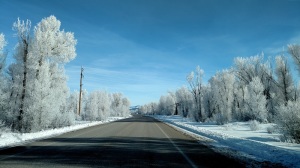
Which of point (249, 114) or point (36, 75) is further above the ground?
point (36, 75)

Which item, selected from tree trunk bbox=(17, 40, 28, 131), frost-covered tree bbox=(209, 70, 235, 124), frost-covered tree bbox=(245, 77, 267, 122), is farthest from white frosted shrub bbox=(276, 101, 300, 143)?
Result: frost-covered tree bbox=(209, 70, 235, 124)

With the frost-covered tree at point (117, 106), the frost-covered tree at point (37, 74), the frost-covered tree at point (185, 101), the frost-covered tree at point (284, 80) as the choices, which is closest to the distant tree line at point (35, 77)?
the frost-covered tree at point (37, 74)

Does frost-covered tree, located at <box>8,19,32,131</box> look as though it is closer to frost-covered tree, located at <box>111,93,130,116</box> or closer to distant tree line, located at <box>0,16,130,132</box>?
distant tree line, located at <box>0,16,130,132</box>

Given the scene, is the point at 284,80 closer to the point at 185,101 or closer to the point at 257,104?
the point at 257,104

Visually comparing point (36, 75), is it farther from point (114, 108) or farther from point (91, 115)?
point (114, 108)

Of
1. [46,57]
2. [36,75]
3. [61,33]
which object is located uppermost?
[61,33]

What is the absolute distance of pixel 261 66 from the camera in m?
52.5

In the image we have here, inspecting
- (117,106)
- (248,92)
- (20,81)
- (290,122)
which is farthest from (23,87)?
(117,106)

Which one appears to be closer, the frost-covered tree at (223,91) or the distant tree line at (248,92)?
the distant tree line at (248,92)

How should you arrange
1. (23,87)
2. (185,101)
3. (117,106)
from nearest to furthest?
(23,87) → (185,101) → (117,106)

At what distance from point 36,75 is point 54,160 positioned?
18.3m

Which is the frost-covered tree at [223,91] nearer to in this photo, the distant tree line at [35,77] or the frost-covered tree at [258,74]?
the frost-covered tree at [258,74]

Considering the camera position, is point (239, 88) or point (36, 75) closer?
point (36, 75)

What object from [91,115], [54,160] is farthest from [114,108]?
[54,160]
